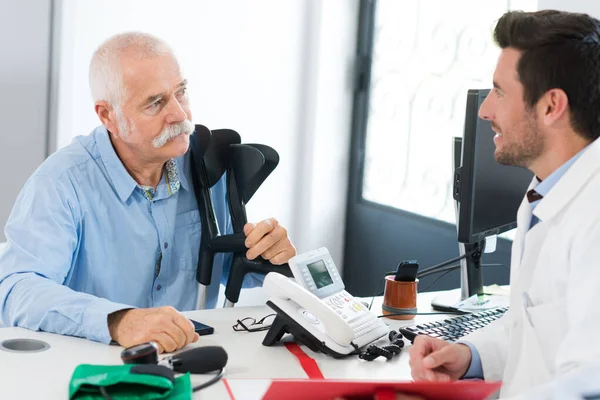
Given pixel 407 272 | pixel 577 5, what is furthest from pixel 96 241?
A: pixel 577 5

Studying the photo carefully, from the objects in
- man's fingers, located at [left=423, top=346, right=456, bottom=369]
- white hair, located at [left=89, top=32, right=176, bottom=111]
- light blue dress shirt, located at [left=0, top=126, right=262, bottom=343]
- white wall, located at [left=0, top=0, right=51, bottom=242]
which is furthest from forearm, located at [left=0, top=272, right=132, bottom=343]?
white wall, located at [left=0, top=0, right=51, bottom=242]

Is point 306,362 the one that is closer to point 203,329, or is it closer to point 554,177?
point 203,329

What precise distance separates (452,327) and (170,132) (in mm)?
935

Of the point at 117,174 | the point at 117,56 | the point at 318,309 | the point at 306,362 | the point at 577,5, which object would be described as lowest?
the point at 306,362

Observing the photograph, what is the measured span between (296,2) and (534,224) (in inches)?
107

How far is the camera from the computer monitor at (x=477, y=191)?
2.16 metres

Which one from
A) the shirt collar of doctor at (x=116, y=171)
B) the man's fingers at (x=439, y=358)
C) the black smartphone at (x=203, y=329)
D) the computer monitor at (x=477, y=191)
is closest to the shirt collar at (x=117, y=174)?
the shirt collar of doctor at (x=116, y=171)

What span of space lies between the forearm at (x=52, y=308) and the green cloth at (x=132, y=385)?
0.31m

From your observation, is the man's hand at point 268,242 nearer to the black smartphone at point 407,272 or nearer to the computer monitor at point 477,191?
the black smartphone at point 407,272

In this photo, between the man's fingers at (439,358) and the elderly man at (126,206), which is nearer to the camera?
the man's fingers at (439,358)

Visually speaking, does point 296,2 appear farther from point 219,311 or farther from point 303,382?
point 303,382

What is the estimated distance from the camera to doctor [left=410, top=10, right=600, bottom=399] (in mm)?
1373

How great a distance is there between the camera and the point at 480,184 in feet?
7.29

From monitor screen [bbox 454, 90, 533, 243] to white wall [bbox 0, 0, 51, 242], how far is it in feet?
6.28
